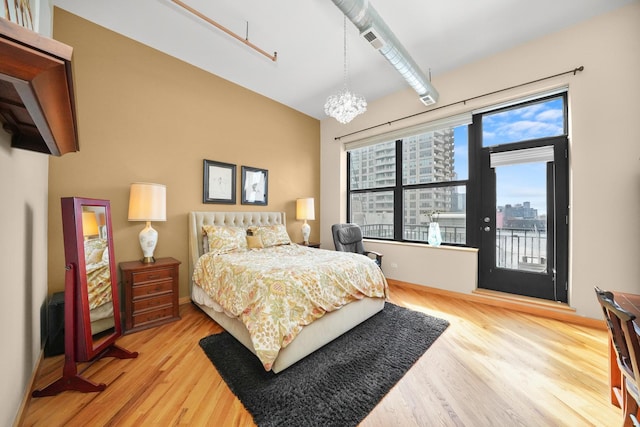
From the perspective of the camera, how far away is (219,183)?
355 cm

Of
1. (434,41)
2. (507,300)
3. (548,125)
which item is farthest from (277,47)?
(507,300)

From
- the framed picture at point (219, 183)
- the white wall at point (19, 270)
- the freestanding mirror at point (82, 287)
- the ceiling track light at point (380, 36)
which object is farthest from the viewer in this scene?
the framed picture at point (219, 183)

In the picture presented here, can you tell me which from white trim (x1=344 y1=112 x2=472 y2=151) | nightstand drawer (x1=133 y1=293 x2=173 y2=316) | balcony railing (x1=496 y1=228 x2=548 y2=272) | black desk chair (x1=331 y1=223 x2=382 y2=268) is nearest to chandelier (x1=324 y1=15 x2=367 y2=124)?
white trim (x1=344 y1=112 x2=472 y2=151)

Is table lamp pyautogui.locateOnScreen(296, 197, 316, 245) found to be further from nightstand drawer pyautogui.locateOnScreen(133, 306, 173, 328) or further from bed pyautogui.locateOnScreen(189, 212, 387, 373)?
nightstand drawer pyautogui.locateOnScreen(133, 306, 173, 328)

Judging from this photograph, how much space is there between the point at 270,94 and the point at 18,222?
356 cm

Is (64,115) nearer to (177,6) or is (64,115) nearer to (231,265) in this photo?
(231,265)

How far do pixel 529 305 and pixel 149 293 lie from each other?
4.43 m

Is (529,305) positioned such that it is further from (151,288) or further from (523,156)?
(151,288)

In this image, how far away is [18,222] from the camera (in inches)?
56.3

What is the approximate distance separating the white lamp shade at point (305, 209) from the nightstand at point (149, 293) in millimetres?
2203

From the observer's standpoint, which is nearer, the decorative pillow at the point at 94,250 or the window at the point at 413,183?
the decorative pillow at the point at 94,250

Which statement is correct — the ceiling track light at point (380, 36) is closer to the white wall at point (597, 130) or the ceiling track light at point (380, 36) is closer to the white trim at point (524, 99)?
the white trim at point (524, 99)

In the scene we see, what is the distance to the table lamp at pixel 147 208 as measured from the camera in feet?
8.40

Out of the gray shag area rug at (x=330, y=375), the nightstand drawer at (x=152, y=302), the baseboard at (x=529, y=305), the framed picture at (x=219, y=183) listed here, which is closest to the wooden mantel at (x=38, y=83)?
the gray shag area rug at (x=330, y=375)
